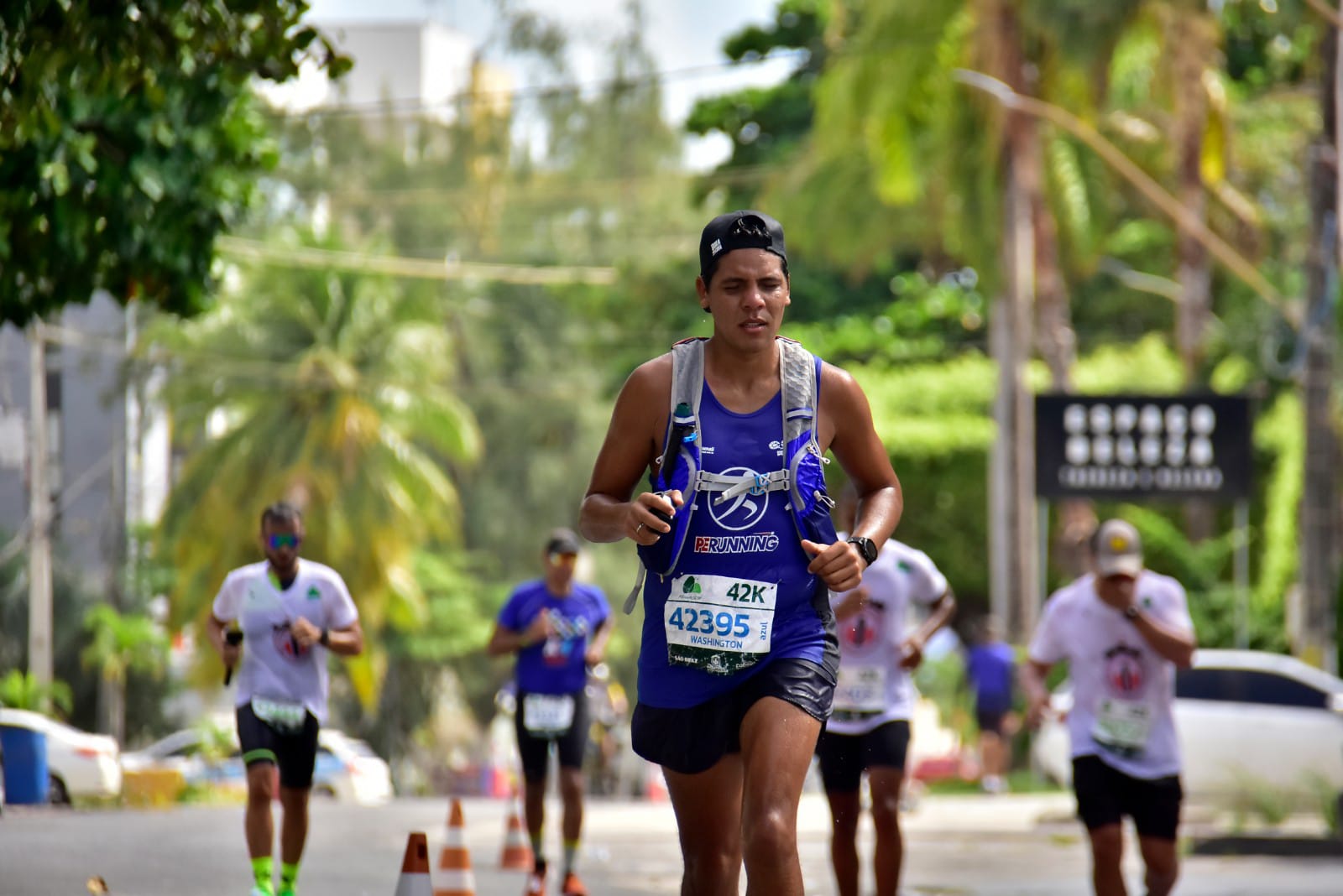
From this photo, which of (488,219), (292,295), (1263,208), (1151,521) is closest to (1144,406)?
(1151,521)

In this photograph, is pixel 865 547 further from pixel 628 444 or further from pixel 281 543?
pixel 281 543

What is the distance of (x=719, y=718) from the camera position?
5656mm

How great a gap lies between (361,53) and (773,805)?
69.9 metres

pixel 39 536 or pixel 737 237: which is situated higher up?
pixel 39 536

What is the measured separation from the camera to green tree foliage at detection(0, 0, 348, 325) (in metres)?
9.52

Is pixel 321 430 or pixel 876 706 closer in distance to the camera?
pixel 876 706

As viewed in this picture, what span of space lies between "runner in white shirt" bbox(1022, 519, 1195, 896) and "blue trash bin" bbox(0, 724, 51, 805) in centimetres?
1404

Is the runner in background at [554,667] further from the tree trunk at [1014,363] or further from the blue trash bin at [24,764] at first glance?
the tree trunk at [1014,363]

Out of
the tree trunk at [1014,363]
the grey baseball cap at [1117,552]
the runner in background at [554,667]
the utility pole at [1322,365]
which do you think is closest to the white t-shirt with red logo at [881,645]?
the grey baseball cap at [1117,552]

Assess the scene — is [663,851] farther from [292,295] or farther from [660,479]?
[292,295]

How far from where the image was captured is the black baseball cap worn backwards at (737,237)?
5.67 meters

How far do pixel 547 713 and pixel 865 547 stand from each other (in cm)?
669

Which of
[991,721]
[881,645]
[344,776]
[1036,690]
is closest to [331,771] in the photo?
[344,776]

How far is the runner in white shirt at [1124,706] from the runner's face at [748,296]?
3672 mm
